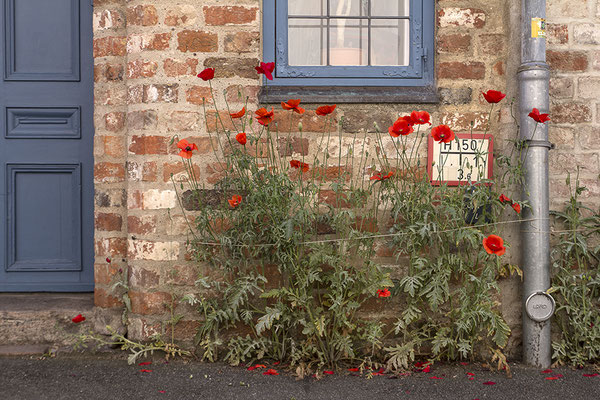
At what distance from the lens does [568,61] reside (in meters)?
2.85

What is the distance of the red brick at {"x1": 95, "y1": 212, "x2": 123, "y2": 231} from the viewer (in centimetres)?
301

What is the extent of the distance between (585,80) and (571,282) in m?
1.11

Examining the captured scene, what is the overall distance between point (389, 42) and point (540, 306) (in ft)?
5.44

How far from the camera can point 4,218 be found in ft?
10.6

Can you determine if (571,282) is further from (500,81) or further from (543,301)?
(500,81)

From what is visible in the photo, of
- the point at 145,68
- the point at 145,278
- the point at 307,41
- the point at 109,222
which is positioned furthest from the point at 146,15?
the point at 145,278

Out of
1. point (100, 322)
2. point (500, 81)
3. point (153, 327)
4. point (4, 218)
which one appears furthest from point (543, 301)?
point (4, 218)

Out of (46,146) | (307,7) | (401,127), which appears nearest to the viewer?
(401,127)

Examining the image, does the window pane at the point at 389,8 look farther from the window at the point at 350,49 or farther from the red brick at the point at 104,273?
the red brick at the point at 104,273

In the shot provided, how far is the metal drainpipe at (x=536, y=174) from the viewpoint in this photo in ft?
8.86

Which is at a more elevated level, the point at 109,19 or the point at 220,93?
the point at 109,19

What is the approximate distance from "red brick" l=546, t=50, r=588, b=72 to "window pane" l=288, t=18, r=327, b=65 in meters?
1.25

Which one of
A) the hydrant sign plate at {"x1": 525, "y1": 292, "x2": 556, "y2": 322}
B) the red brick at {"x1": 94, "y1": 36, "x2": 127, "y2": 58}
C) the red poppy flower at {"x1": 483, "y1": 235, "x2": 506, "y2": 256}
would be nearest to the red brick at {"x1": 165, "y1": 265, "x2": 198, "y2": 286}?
the red brick at {"x1": 94, "y1": 36, "x2": 127, "y2": 58}

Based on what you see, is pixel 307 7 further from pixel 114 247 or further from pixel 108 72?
pixel 114 247
